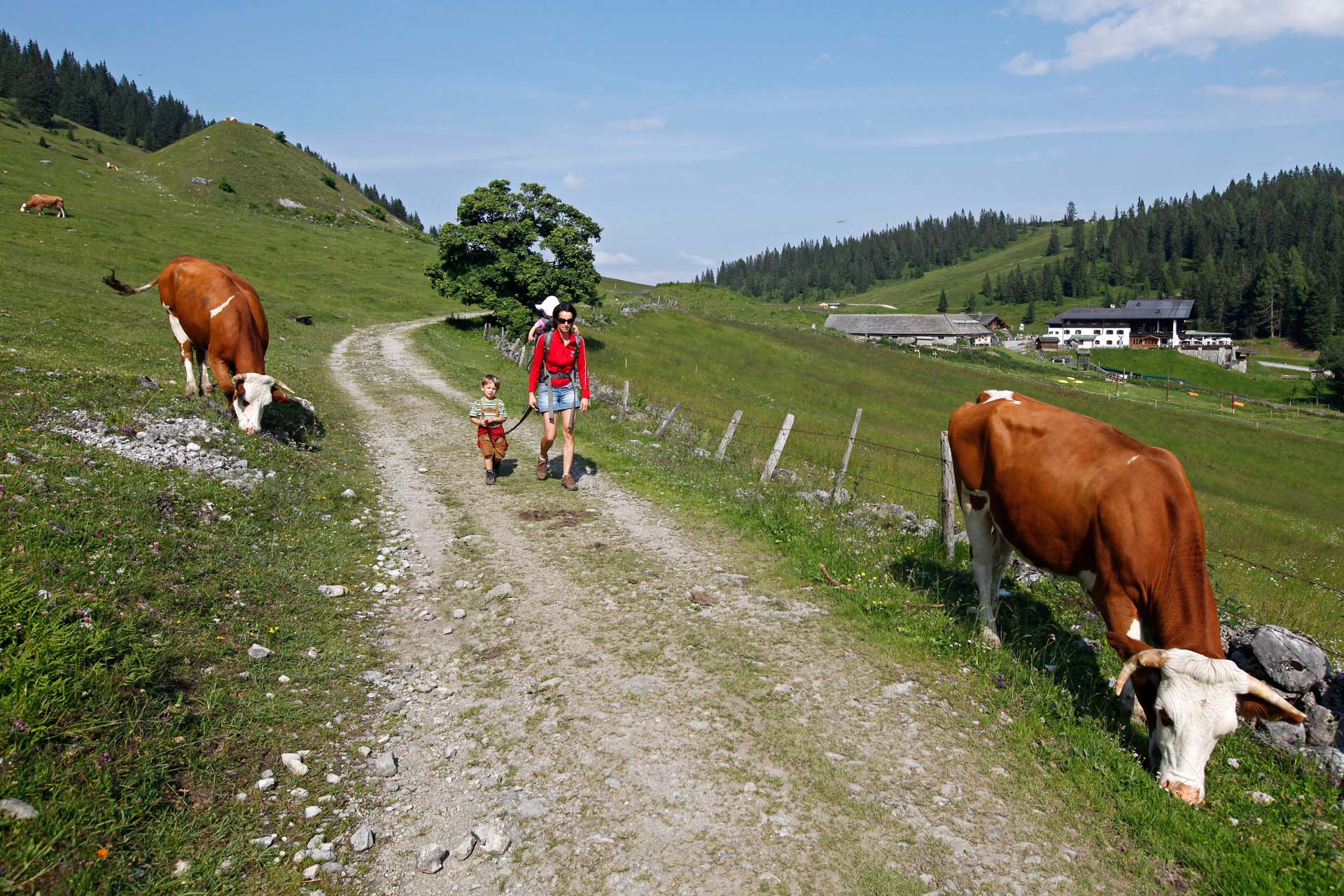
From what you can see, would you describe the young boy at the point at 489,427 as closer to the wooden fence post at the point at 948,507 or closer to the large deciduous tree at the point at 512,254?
the wooden fence post at the point at 948,507

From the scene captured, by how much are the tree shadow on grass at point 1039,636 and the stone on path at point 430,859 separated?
4565 mm

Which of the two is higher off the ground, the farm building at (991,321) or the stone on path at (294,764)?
the farm building at (991,321)

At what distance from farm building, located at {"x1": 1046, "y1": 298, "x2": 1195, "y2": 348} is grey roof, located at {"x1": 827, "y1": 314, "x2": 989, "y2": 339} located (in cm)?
2891

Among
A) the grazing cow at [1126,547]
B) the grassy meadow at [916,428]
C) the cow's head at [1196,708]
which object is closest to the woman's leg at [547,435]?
the grassy meadow at [916,428]

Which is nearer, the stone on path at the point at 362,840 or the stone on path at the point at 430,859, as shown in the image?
the stone on path at the point at 430,859

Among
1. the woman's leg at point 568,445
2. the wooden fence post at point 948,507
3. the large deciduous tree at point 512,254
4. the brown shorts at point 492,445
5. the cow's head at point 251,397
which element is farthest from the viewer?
the large deciduous tree at point 512,254

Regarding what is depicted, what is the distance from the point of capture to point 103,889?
3182 mm

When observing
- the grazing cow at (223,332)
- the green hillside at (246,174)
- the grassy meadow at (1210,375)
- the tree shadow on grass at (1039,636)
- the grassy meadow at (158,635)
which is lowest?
the grassy meadow at (1210,375)

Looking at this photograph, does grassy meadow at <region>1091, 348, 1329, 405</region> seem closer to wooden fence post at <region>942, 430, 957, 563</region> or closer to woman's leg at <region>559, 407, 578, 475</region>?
wooden fence post at <region>942, 430, 957, 563</region>

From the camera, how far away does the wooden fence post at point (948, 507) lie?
30.3 feet

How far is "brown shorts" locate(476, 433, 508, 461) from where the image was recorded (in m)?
11.3

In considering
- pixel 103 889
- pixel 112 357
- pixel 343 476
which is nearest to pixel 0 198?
pixel 112 357

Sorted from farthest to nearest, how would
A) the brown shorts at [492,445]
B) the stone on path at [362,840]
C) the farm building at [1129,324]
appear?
the farm building at [1129,324] < the brown shorts at [492,445] < the stone on path at [362,840]

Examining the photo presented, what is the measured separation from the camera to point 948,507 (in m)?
9.34
